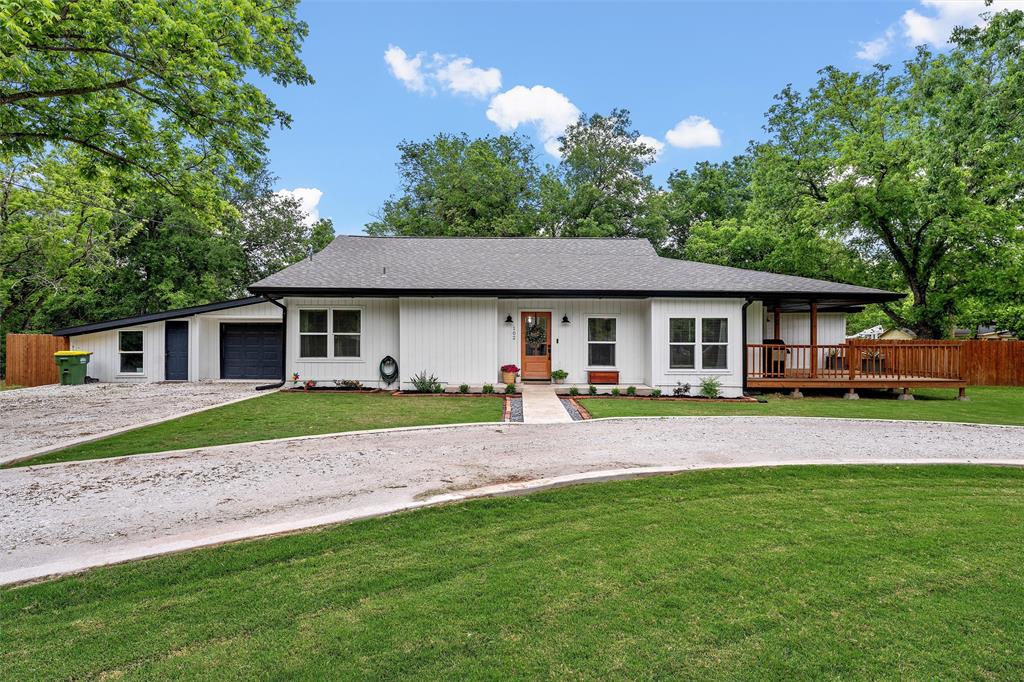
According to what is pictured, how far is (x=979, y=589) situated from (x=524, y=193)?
2882cm

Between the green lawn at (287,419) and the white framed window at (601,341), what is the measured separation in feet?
11.1

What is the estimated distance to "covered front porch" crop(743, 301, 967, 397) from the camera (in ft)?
40.1

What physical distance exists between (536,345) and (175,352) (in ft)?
38.6

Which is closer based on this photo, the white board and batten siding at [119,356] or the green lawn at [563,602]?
the green lawn at [563,602]

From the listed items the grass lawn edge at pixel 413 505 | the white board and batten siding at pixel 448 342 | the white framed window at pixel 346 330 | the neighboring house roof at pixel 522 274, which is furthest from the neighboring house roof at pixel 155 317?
the grass lawn edge at pixel 413 505

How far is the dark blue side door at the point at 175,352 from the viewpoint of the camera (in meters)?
15.6

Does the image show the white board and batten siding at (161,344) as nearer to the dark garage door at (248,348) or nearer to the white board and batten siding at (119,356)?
the white board and batten siding at (119,356)

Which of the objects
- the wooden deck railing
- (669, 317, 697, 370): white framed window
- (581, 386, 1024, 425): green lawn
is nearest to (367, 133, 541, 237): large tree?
(669, 317, 697, 370): white framed window

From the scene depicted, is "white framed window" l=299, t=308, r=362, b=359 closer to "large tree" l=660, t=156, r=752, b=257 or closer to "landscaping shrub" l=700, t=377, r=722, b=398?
"landscaping shrub" l=700, t=377, r=722, b=398

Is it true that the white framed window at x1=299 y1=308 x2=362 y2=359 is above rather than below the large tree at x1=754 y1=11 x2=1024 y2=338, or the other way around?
below

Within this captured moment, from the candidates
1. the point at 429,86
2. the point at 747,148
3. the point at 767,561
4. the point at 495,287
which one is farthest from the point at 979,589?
the point at 747,148

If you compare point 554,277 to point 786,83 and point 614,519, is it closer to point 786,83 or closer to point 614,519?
point 614,519

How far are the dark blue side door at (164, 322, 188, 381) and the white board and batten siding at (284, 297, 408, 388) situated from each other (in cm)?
474

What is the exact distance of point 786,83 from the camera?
77.4ft
